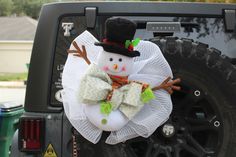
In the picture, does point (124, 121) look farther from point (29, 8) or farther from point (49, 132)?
point (29, 8)

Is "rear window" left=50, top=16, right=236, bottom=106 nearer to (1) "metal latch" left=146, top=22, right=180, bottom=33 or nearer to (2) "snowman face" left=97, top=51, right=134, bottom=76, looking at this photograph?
(1) "metal latch" left=146, top=22, right=180, bottom=33

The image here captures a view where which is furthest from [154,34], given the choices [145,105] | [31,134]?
[31,134]

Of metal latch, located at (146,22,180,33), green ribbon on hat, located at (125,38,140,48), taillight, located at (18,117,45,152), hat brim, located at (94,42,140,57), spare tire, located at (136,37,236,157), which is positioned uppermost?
metal latch, located at (146,22,180,33)

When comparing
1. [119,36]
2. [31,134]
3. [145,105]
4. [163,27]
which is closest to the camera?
[119,36]

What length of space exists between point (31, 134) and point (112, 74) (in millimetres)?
772

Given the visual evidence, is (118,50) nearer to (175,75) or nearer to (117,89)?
(117,89)

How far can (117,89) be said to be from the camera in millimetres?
2623

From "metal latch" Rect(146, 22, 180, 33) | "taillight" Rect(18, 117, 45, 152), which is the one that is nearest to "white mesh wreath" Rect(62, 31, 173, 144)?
"metal latch" Rect(146, 22, 180, 33)

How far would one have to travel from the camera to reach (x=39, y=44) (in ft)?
10.1

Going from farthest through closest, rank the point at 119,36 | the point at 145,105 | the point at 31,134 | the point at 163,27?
1. the point at 31,134
2. the point at 163,27
3. the point at 145,105
4. the point at 119,36

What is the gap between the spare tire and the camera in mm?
2631

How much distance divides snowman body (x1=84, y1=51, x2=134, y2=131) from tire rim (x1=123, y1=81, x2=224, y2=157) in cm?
20

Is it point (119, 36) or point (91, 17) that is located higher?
point (91, 17)

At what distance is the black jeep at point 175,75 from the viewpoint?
8.74ft
